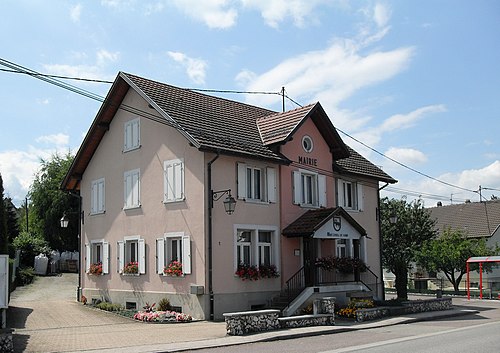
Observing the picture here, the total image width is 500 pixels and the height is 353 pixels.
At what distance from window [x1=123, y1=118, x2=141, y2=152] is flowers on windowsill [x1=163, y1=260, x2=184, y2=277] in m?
5.65

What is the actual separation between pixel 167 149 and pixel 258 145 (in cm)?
366

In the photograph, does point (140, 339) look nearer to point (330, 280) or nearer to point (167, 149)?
point (167, 149)

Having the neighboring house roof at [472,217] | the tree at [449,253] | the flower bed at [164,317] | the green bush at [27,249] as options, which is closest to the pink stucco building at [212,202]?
the flower bed at [164,317]

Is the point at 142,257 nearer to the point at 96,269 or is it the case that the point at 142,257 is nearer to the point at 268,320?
the point at 96,269

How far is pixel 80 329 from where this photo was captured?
18.4 meters

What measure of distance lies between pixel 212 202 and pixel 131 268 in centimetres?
552

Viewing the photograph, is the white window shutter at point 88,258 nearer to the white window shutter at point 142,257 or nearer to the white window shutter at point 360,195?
the white window shutter at point 142,257

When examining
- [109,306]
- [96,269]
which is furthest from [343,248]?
[96,269]

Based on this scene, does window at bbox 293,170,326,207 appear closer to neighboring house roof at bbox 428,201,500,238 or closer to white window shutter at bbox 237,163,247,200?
white window shutter at bbox 237,163,247,200

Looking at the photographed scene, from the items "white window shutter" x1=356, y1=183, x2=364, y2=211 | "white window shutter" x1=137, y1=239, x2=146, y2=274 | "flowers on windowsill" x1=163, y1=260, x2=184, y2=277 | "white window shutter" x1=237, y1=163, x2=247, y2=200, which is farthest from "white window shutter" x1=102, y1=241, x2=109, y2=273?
A: "white window shutter" x1=356, y1=183, x2=364, y2=211

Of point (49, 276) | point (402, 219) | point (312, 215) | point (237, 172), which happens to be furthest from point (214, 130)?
point (402, 219)

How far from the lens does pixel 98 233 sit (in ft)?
89.8

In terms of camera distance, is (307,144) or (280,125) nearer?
(280,125)

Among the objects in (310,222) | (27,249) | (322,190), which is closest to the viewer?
(310,222)
